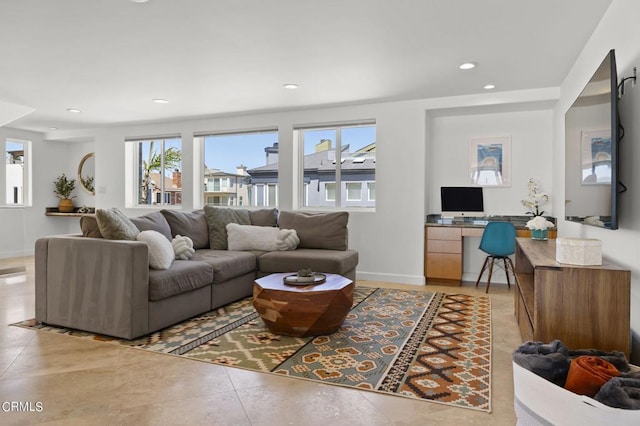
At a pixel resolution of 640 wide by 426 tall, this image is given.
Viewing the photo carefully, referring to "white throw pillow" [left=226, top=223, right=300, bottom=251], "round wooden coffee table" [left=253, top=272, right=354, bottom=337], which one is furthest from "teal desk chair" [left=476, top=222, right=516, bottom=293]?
"round wooden coffee table" [left=253, top=272, right=354, bottom=337]

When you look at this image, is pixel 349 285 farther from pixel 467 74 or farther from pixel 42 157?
pixel 42 157

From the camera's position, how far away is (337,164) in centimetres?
583

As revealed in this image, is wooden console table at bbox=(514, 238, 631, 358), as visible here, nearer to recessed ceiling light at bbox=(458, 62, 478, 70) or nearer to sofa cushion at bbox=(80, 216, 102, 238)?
recessed ceiling light at bbox=(458, 62, 478, 70)

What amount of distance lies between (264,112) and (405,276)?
9.94 ft

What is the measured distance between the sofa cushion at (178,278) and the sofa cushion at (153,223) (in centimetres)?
55

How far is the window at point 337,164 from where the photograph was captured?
5.69 metres

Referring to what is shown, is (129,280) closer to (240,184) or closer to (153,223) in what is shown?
(153,223)

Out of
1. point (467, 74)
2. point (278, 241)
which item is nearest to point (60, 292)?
point (278, 241)

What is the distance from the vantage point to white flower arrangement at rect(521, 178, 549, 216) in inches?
194

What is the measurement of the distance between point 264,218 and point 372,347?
2.73m

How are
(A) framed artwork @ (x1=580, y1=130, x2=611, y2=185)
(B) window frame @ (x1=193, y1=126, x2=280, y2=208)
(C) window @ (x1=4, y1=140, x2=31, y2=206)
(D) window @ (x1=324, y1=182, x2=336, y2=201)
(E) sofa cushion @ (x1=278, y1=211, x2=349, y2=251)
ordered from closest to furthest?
(A) framed artwork @ (x1=580, y1=130, x2=611, y2=185) < (E) sofa cushion @ (x1=278, y1=211, x2=349, y2=251) < (D) window @ (x1=324, y1=182, x2=336, y2=201) < (B) window frame @ (x1=193, y1=126, x2=280, y2=208) < (C) window @ (x1=4, y1=140, x2=31, y2=206)

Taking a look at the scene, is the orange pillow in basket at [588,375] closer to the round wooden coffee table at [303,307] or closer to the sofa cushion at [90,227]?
the round wooden coffee table at [303,307]

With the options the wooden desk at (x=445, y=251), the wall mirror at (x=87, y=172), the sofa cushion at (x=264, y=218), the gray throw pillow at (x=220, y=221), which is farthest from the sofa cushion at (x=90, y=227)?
the wall mirror at (x=87, y=172)

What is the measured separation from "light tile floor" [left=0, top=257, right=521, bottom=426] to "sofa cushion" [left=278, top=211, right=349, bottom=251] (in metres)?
2.30
